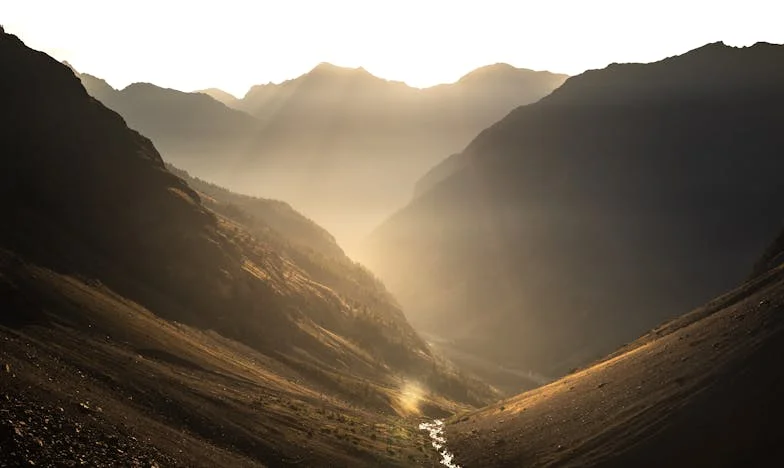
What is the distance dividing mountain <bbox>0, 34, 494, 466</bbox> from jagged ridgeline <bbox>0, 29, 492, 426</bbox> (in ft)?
0.83

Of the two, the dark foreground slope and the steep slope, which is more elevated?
the steep slope

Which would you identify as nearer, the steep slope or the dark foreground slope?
the dark foreground slope

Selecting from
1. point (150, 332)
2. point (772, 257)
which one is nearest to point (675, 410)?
point (150, 332)

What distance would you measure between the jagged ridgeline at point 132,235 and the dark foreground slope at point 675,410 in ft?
101

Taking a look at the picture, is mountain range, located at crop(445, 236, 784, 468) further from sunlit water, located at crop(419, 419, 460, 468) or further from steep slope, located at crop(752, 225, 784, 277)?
steep slope, located at crop(752, 225, 784, 277)

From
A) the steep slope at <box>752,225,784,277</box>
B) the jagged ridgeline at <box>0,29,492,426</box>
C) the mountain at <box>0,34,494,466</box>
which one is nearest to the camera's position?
the mountain at <box>0,34,494,466</box>

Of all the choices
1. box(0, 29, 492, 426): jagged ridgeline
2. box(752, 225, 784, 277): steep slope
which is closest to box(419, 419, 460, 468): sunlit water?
box(0, 29, 492, 426): jagged ridgeline

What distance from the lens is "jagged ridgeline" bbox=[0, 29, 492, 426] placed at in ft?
225

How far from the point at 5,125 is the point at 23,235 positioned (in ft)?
73.4

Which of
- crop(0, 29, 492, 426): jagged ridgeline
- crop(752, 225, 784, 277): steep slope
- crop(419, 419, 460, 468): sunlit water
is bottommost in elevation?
crop(419, 419, 460, 468): sunlit water

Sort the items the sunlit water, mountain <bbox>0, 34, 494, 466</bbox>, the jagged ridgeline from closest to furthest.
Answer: mountain <bbox>0, 34, 494, 466</bbox>, the sunlit water, the jagged ridgeline

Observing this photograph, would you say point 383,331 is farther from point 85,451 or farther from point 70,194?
point 85,451

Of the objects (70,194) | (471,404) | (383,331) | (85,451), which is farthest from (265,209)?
(85,451)

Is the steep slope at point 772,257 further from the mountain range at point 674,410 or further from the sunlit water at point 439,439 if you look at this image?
the sunlit water at point 439,439
